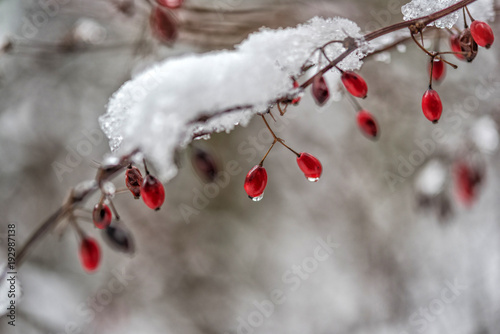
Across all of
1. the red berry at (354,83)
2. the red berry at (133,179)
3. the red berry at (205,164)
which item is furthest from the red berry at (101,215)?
the red berry at (354,83)

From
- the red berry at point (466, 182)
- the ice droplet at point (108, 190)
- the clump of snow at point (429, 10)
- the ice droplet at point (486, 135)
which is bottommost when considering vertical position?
the ice droplet at point (108, 190)

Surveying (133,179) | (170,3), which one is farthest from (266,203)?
(133,179)

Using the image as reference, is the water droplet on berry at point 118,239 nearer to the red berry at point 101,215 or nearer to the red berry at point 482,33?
the red berry at point 101,215

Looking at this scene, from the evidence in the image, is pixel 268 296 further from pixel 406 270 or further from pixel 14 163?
pixel 14 163

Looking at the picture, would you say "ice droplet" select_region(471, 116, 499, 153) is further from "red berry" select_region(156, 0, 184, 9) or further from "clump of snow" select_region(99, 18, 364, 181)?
"red berry" select_region(156, 0, 184, 9)

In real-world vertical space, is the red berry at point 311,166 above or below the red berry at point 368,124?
below

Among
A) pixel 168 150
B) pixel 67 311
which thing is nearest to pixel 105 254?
pixel 67 311
